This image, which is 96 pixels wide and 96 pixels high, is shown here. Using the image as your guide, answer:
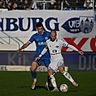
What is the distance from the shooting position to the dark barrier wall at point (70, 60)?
919 inches

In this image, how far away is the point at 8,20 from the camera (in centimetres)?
2442

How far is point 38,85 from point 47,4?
346 inches

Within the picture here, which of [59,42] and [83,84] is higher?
[59,42]

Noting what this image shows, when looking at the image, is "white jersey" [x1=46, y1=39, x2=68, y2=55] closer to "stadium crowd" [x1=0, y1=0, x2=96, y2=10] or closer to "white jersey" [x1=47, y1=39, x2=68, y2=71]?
"white jersey" [x1=47, y1=39, x2=68, y2=71]

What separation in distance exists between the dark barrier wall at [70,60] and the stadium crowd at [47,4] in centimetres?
276

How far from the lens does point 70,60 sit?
76.6 feet

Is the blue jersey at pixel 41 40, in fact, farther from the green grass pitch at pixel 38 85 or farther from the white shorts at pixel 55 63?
the green grass pitch at pixel 38 85

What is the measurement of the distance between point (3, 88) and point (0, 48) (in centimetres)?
787

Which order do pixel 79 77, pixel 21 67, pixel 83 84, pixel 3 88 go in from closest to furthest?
1. pixel 3 88
2. pixel 83 84
3. pixel 79 77
4. pixel 21 67

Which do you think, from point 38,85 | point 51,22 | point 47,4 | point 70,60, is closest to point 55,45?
point 38,85

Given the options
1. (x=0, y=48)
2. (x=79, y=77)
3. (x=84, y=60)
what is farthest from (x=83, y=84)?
(x=0, y=48)

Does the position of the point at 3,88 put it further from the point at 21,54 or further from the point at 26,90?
the point at 21,54

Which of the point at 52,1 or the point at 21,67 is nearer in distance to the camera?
the point at 21,67

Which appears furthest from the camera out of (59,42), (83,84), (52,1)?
(52,1)
